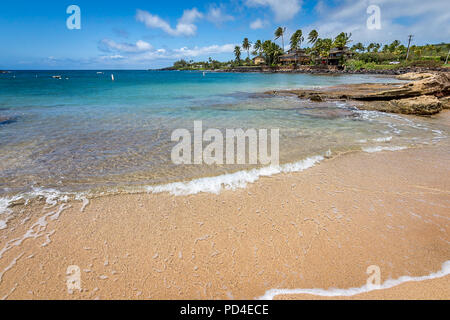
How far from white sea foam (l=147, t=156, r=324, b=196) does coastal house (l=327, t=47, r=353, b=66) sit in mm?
106698

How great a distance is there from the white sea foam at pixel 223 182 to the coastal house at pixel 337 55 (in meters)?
107

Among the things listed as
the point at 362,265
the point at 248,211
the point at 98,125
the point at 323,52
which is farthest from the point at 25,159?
the point at 323,52

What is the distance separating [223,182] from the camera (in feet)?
17.5

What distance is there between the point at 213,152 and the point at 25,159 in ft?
19.8

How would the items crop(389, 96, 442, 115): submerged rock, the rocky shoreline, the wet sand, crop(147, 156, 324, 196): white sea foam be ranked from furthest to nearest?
the rocky shoreline, crop(389, 96, 442, 115): submerged rock, crop(147, 156, 324, 196): white sea foam, the wet sand

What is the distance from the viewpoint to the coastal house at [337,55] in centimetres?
9059

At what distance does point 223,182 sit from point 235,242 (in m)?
2.05

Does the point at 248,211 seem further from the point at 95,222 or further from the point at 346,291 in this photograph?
the point at 95,222

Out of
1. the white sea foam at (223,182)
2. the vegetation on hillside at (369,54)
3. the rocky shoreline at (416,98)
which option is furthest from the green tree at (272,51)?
the white sea foam at (223,182)

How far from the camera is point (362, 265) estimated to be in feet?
9.86

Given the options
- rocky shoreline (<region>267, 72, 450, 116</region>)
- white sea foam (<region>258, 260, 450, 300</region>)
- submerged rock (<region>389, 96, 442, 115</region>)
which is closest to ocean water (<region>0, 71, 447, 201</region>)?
submerged rock (<region>389, 96, 442, 115</region>)

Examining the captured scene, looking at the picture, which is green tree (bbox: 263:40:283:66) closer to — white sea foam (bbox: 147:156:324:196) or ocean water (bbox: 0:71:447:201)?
ocean water (bbox: 0:71:447:201)

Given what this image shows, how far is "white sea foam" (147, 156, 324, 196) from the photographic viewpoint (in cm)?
498

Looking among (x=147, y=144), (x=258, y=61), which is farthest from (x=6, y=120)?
(x=258, y=61)
